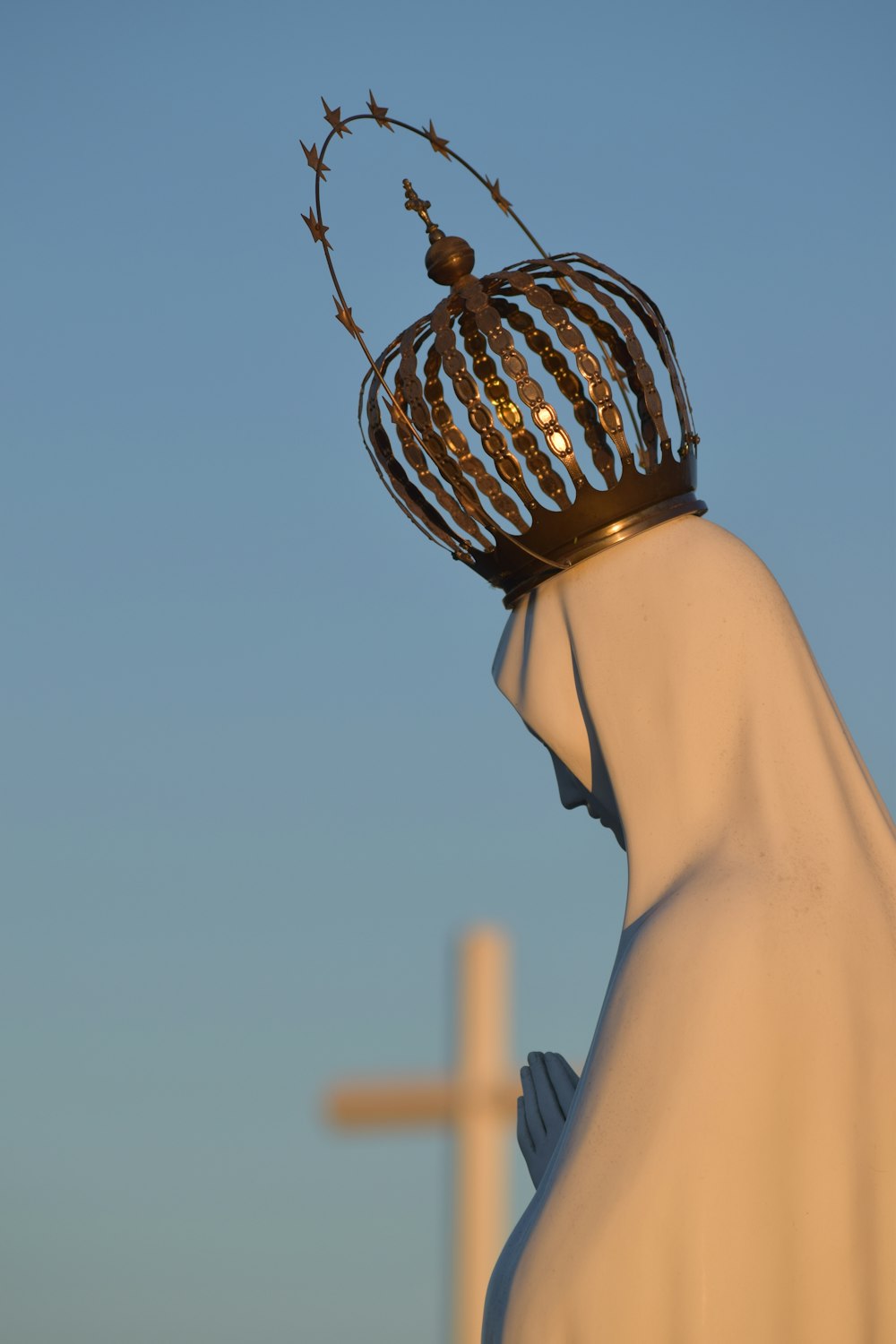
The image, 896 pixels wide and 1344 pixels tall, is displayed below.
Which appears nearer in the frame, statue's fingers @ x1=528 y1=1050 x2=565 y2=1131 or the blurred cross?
statue's fingers @ x1=528 y1=1050 x2=565 y2=1131

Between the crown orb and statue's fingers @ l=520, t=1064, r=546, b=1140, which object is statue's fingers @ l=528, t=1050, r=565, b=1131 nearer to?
statue's fingers @ l=520, t=1064, r=546, b=1140

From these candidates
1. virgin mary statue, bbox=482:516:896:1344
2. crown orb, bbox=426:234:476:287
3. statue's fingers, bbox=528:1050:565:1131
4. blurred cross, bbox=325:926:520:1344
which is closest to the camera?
virgin mary statue, bbox=482:516:896:1344

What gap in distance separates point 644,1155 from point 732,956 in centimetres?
52

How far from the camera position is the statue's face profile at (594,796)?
19.2 feet

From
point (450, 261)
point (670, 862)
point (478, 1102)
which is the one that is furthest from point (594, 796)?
point (478, 1102)

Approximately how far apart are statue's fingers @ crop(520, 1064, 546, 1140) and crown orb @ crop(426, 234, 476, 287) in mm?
2251

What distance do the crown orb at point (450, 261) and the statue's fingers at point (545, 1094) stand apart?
2.21 m

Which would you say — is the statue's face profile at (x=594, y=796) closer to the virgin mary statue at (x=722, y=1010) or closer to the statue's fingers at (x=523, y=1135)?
the virgin mary statue at (x=722, y=1010)

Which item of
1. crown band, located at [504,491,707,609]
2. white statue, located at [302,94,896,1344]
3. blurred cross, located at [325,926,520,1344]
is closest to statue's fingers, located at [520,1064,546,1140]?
white statue, located at [302,94,896,1344]

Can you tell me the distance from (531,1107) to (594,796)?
33.8 inches

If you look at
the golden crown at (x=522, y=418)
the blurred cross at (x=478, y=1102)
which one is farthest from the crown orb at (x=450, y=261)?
the blurred cross at (x=478, y=1102)

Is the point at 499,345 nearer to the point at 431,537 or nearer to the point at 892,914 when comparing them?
the point at 431,537

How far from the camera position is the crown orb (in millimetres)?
6207

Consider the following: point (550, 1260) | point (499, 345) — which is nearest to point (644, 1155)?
point (550, 1260)
